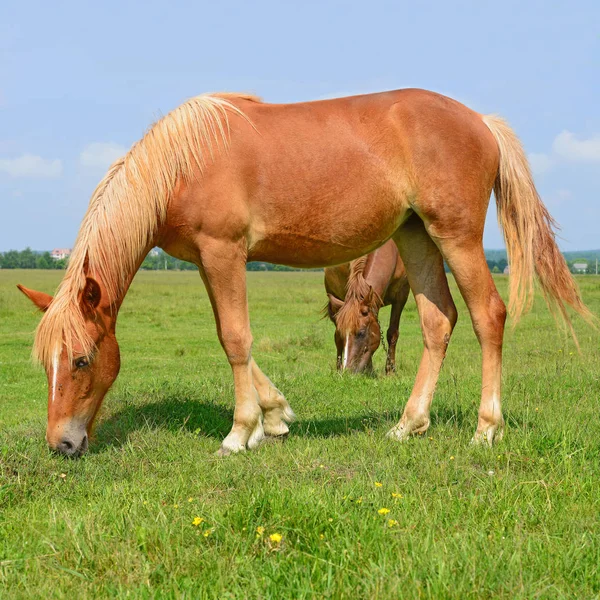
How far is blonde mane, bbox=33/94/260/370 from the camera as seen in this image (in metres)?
4.41

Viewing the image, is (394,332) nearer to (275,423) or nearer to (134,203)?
(275,423)

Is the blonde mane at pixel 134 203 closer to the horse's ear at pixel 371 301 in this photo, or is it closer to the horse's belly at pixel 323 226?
the horse's belly at pixel 323 226

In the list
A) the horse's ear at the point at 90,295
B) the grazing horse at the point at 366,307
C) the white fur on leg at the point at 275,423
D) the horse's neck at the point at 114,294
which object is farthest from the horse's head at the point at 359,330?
the horse's ear at the point at 90,295

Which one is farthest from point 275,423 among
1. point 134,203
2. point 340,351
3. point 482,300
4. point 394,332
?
point 394,332

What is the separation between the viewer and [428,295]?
5.12 meters

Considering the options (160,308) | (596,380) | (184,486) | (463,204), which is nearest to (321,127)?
(463,204)

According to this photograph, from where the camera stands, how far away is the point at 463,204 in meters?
4.63

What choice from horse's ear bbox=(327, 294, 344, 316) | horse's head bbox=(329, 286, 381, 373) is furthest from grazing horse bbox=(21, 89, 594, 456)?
horse's ear bbox=(327, 294, 344, 316)

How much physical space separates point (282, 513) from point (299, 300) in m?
22.5

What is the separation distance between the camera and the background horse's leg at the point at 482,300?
4676 millimetres

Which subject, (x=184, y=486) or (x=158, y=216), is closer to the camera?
(x=184, y=486)

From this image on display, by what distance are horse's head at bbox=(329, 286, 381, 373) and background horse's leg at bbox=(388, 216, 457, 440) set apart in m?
3.03

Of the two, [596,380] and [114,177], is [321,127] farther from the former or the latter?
[596,380]

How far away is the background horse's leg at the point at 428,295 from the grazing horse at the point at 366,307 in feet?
9.96
